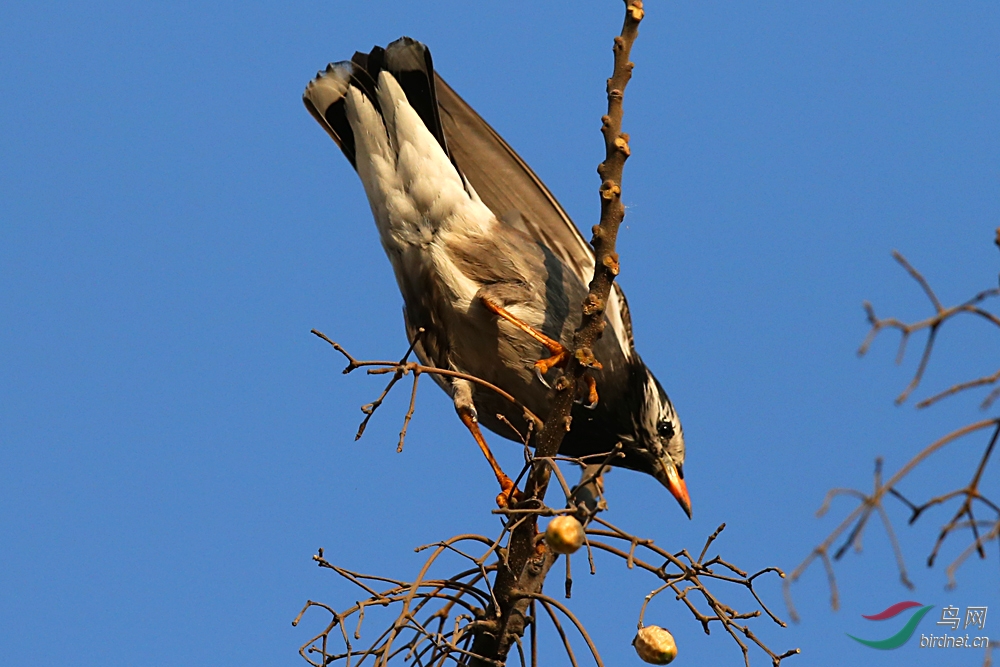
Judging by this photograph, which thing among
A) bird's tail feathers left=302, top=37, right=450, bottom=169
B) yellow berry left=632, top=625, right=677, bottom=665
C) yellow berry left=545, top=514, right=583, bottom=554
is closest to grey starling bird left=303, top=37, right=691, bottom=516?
bird's tail feathers left=302, top=37, right=450, bottom=169

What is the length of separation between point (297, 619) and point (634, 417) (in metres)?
2.51

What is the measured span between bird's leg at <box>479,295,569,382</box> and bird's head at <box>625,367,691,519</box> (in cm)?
71

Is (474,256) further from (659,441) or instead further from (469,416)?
(659,441)

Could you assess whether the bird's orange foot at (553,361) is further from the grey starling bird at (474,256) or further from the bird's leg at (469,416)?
the bird's leg at (469,416)

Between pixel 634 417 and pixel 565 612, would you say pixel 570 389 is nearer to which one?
pixel 565 612

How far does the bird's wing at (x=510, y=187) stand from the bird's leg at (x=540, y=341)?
0.54 metres

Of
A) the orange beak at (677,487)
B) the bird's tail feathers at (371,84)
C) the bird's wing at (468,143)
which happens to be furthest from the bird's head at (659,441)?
the bird's tail feathers at (371,84)

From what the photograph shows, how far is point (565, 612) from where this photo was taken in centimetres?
273

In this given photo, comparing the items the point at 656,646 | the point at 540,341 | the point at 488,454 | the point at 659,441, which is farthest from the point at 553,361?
the point at 656,646

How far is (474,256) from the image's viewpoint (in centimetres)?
459

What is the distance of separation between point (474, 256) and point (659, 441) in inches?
51.5

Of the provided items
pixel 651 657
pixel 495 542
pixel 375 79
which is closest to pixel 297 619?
pixel 495 542

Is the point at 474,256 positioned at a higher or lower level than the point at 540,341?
higher

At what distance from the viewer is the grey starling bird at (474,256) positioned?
4.54 metres
